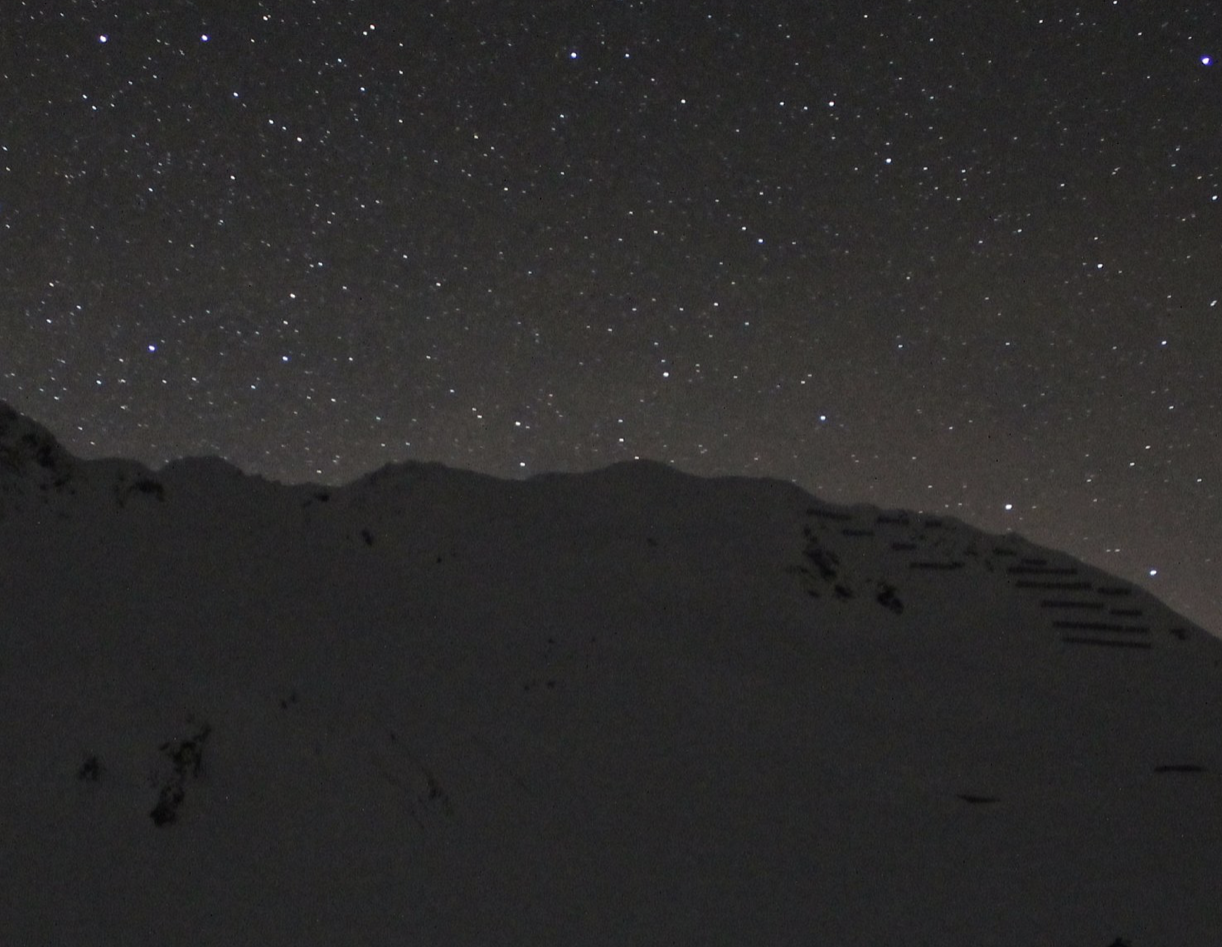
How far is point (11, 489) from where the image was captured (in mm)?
14047

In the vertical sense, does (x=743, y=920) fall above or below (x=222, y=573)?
below

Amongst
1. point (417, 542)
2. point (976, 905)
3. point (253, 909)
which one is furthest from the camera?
point (417, 542)

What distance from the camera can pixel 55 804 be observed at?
Answer: 27.5 feet

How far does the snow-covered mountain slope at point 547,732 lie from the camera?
8312mm

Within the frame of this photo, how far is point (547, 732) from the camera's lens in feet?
37.8

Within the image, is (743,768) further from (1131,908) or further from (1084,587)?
(1084,587)

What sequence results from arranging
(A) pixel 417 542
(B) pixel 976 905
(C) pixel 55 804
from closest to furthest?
(C) pixel 55 804 < (B) pixel 976 905 < (A) pixel 417 542

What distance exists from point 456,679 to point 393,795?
280cm

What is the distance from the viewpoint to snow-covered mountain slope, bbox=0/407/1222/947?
8.31m

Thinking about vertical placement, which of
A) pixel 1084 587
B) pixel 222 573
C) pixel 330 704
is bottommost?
pixel 330 704

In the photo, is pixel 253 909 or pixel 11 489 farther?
pixel 11 489

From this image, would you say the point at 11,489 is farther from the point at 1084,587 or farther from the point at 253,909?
the point at 1084,587

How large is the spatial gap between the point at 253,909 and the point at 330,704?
11.6ft

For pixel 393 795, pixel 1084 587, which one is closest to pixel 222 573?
pixel 393 795
